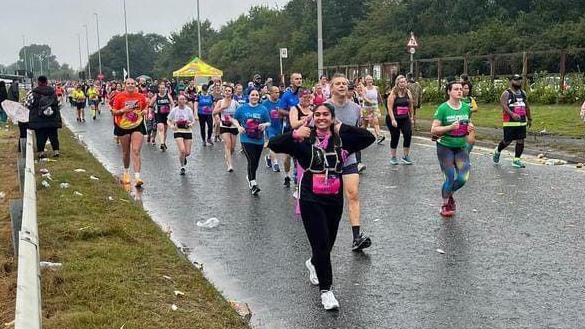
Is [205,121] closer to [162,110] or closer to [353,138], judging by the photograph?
[162,110]

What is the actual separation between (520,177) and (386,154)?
14.4 ft

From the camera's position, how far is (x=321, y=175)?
545cm

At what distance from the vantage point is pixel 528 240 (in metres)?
7.36

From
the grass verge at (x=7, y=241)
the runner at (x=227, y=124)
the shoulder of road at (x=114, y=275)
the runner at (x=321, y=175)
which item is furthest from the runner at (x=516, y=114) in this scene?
the grass verge at (x=7, y=241)

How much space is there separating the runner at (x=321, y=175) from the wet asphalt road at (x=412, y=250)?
1.18 feet

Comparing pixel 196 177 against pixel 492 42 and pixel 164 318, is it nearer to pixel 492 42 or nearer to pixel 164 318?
pixel 164 318

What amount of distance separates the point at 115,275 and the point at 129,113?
5.93 metres

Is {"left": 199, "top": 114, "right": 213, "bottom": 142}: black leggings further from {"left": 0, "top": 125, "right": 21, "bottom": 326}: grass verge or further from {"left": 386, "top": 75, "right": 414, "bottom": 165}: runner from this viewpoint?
{"left": 386, "top": 75, "right": 414, "bottom": 165}: runner

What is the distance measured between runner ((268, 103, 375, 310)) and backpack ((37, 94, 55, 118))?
400 inches

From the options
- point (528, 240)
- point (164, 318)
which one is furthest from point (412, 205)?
point (164, 318)

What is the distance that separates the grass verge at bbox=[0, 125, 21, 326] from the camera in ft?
17.9

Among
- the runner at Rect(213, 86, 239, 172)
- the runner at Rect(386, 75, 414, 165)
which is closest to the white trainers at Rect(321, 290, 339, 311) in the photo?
the runner at Rect(213, 86, 239, 172)

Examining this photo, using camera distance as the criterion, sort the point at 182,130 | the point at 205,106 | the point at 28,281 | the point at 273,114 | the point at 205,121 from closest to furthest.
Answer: the point at 28,281 < the point at 273,114 < the point at 182,130 < the point at 205,106 < the point at 205,121

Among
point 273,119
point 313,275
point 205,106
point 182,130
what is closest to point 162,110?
point 205,106
